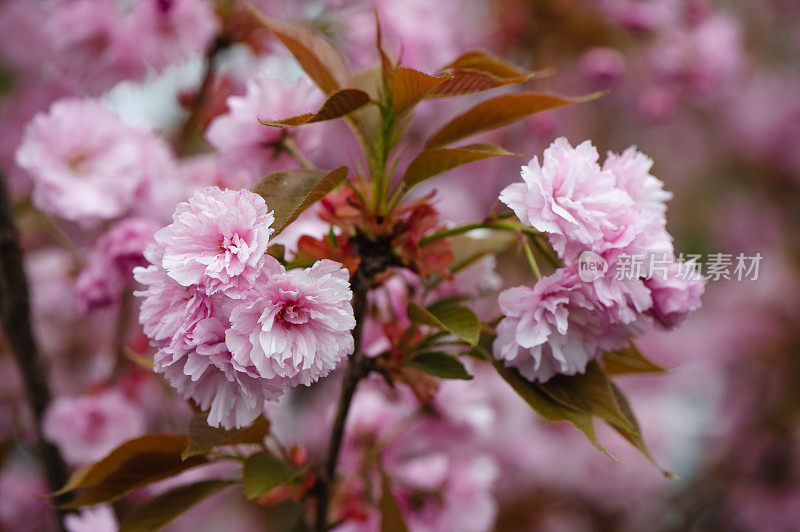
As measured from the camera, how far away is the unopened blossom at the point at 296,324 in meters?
0.55

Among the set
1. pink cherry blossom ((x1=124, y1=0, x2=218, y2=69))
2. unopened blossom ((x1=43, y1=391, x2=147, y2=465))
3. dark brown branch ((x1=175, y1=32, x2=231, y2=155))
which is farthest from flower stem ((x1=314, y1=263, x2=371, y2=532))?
dark brown branch ((x1=175, y1=32, x2=231, y2=155))

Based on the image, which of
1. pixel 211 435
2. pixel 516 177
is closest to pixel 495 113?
pixel 211 435

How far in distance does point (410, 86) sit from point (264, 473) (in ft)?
1.18

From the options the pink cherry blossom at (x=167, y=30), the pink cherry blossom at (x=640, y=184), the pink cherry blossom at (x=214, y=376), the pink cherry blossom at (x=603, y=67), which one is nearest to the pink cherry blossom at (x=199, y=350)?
the pink cherry blossom at (x=214, y=376)

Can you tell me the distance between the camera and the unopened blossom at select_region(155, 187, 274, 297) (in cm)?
54

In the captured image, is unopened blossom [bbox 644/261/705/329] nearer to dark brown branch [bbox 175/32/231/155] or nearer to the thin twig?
the thin twig

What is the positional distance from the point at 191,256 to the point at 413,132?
1208 mm

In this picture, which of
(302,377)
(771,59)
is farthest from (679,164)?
(302,377)

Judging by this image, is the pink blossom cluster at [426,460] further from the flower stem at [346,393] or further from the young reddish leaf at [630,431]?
the young reddish leaf at [630,431]

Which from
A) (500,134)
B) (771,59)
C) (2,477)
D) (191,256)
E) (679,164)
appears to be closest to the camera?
(191,256)

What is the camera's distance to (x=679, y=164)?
286 cm

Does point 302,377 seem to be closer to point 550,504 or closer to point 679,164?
point 550,504

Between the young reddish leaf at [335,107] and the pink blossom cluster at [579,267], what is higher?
the young reddish leaf at [335,107]

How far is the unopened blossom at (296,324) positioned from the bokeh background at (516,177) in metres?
0.39
